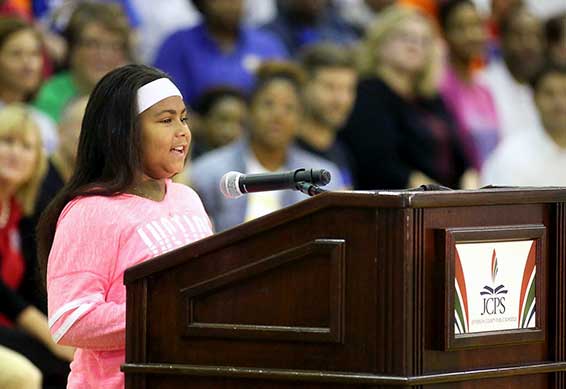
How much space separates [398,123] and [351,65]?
17.0 inches

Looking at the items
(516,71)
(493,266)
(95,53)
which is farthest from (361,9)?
(493,266)

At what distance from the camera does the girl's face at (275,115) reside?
22.3 feet

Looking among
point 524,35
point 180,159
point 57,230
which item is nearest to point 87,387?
point 57,230

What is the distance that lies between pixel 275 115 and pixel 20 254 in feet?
5.77

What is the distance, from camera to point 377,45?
787 cm

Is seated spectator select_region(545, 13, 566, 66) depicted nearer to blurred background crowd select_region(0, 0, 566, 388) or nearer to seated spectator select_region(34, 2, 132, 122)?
blurred background crowd select_region(0, 0, 566, 388)

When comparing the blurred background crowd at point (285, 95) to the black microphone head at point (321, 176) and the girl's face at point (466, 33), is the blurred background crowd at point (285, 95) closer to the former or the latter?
the girl's face at point (466, 33)

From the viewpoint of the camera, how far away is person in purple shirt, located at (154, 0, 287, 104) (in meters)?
7.40

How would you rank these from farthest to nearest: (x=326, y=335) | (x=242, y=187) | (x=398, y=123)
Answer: (x=398, y=123)
(x=242, y=187)
(x=326, y=335)

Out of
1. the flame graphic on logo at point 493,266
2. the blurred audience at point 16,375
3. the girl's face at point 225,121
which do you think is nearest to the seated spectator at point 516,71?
the girl's face at point 225,121

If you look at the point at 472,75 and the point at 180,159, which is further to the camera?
the point at 472,75

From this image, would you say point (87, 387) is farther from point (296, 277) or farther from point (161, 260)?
point (296, 277)

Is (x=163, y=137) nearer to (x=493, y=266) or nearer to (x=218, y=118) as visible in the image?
(x=493, y=266)

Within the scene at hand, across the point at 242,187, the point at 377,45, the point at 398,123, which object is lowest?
the point at 242,187
